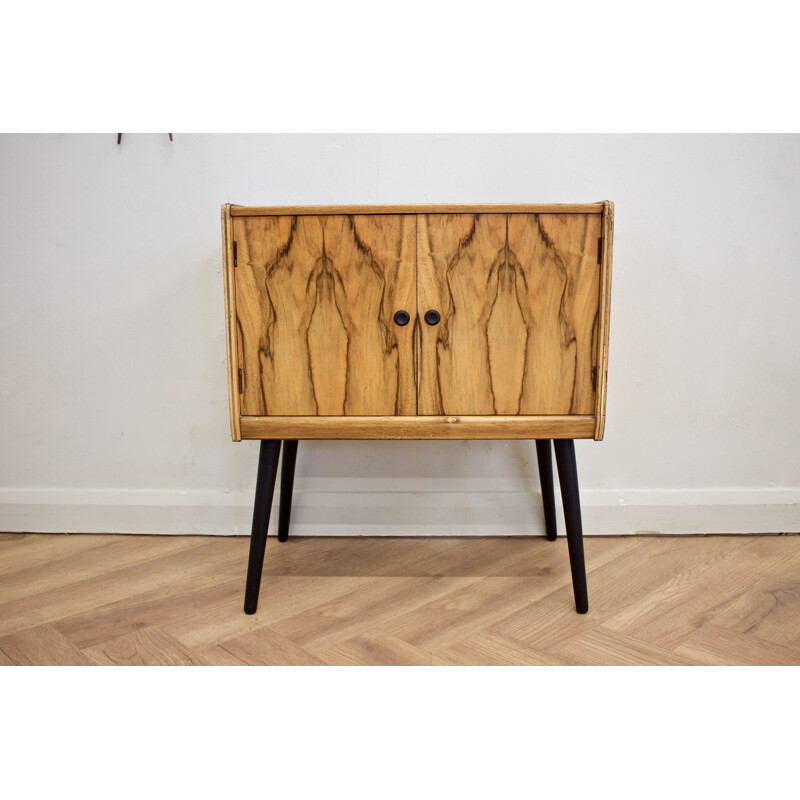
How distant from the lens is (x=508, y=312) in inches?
35.9

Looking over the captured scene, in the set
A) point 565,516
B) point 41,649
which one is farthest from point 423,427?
point 41,649

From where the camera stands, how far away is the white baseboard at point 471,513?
128 cm

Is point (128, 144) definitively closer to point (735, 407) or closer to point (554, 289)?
point (554, 289)

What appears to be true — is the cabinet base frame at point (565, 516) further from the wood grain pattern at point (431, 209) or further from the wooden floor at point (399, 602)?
the wood grain pattern at point (431, 209)

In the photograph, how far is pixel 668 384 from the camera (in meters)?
1.27

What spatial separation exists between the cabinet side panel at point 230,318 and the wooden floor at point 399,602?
0.30m

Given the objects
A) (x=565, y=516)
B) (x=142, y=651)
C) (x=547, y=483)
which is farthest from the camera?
(x=547, y=483)

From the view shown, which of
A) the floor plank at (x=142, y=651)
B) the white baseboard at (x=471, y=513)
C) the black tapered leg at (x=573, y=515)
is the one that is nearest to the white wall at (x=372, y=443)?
the white baseboard at (x=471, y=513)

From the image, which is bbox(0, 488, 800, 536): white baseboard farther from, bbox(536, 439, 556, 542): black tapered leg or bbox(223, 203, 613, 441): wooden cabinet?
bbox(223, 203, 613, 441): wooden cabinet

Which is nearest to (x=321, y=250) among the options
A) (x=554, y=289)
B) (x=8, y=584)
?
(x=554, y=289)

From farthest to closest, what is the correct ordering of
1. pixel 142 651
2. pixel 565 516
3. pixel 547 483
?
pixel 547 483 → pixel 565 516 → pixel 142 651

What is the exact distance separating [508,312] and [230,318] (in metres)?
0.41

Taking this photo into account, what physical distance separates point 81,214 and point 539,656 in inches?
47.4

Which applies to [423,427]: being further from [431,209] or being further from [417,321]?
[431,209]
